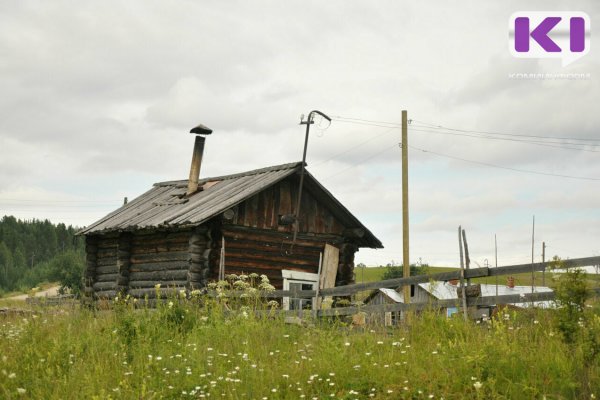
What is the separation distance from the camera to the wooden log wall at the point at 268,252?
65.7 feet

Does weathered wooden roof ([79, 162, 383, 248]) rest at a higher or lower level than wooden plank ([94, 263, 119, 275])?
higher

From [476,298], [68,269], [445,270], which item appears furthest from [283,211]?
[445,270]

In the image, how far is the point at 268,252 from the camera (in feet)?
68.4

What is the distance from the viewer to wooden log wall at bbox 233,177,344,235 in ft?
66.9

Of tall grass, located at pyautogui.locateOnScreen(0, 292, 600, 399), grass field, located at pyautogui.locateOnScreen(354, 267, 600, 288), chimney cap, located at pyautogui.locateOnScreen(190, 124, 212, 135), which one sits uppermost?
chimney cap, located at pyautogui.locateOnScreen(190, 124, 212, 135)

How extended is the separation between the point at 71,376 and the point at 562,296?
652 cm

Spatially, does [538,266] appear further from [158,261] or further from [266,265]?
[158,261]

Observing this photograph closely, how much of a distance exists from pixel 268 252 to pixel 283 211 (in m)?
1.27

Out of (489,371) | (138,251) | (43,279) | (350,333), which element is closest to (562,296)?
(489,371)

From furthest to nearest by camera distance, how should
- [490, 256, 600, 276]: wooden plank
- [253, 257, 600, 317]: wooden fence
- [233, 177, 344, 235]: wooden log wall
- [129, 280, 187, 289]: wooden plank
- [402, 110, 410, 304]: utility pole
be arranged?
[402, 110, 410, 304]: utility pole < [233, 177, 344, 235]: wooden log wall < [129, 280, 187, 289]: wooden plank < [253, 257, 600, 317]: wooden fence < [490, 256, 600, 276]: wooden plank

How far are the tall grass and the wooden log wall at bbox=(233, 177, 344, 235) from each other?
26.0 ft

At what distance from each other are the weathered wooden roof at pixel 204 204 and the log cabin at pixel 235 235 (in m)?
0.04

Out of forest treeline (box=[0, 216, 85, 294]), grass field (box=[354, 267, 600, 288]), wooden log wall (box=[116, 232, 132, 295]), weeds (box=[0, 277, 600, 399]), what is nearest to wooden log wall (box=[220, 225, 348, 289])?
wooden log wall (box=[116, 232, 132, 295])

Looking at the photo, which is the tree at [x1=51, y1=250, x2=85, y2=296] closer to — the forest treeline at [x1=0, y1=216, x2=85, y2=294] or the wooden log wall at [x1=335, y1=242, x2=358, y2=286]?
the forest treeline at [x1=0, y1=216, x2=85, y2=294]
